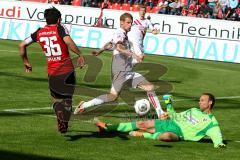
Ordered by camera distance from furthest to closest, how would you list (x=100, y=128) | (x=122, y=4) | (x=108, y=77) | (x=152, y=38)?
(x=122, y=4)
(x=152, y=38)
(x=108, y=77)
(x=100, y=128)

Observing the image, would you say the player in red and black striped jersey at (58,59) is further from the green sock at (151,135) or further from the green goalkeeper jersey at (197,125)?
the green goalkeeper jersey at (197,125)

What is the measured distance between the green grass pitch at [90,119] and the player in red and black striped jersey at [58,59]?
0.59 metres

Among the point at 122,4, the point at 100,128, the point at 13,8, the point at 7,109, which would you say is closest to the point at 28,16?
the point at 13,8

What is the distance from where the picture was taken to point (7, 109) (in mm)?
15312

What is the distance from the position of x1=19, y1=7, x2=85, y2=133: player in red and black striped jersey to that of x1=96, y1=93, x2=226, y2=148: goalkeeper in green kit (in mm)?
1473

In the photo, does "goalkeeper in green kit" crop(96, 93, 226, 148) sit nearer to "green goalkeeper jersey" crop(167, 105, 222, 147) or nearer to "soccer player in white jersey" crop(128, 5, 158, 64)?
"green goalkeeper jersey" crop(167, 105, 222, 147)

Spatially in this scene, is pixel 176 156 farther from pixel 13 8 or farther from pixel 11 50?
pixel 13 8

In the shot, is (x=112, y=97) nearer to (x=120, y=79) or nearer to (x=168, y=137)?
(x=120, y=79)

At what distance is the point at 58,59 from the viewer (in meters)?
12.4

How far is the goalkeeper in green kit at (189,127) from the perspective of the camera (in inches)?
487

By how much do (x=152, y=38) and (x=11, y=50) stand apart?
8202 millimetres

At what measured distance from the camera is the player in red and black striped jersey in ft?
40.1

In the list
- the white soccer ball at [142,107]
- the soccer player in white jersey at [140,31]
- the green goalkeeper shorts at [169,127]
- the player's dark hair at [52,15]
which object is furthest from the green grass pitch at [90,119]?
the player's dark hair at [52,15]

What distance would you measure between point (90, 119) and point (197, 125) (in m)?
3.19
